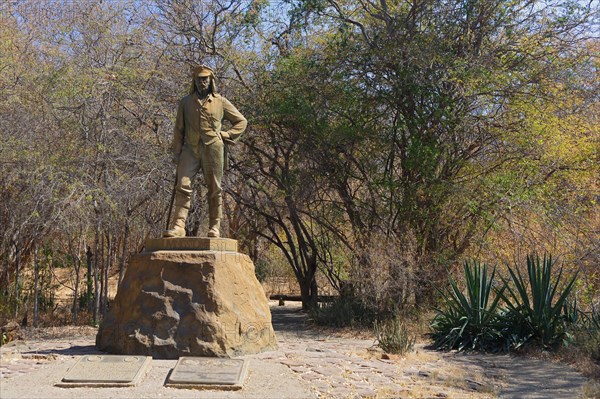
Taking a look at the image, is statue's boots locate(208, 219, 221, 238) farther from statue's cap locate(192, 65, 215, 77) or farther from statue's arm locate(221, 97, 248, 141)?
statue's cap locate(192, 65, 215, 77)

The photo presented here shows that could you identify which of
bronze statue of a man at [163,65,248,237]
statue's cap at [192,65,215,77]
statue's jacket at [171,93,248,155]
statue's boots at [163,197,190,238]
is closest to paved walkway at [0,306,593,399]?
statue's boots at [163,197,190,238]

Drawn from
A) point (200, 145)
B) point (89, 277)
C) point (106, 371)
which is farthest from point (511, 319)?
point (89, 277)

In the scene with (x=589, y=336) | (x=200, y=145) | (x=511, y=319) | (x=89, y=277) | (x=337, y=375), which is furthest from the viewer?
(x=89, y=277)

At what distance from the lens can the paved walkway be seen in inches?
243

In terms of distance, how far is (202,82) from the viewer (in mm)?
8422

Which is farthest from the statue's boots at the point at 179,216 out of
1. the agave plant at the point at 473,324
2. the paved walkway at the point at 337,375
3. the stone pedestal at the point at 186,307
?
the agave plant at the point at 473,324

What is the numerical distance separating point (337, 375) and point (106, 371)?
2450 millimetres

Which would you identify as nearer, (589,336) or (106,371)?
(106,371)

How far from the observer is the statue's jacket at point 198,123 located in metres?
8.42

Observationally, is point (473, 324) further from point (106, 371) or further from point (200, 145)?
point (106, 371)

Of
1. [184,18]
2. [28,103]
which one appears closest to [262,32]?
[184,18]

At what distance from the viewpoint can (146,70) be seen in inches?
493

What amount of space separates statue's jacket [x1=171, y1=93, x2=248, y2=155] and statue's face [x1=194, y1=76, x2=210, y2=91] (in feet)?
0.40

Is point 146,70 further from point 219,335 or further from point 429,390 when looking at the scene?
point 429,390
